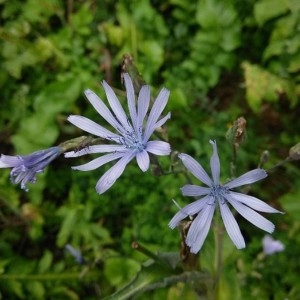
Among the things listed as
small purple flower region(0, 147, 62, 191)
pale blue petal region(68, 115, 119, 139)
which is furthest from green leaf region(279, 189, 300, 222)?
small purple flower region(0, 147, 62, 191)

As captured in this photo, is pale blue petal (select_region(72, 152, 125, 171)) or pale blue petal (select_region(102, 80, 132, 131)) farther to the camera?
pale blue petal (select_region(102, 80, 132, 131))

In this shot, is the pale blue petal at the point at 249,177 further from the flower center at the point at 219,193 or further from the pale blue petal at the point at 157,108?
the pale blue petal at the point at 157,108

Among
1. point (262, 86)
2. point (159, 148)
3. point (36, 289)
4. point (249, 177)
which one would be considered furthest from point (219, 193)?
point (36, 289)

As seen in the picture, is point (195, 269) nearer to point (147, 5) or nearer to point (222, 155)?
point (222, 155)

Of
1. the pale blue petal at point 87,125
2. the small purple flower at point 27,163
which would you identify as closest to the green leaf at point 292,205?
the pale blue petal at point 87,125

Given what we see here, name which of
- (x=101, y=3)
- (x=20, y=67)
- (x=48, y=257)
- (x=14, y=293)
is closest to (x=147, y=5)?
(x=101, y=3)

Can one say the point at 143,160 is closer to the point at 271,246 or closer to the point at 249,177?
the point at 249,177

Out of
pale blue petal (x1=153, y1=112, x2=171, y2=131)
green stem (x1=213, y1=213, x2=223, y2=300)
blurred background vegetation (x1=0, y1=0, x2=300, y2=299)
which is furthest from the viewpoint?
blurred background vegetation (x1=0, y1=0, x2=300, y2=299)

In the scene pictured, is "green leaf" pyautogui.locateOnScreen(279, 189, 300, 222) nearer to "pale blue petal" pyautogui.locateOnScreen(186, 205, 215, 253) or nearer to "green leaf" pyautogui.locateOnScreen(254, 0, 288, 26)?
"green leaf" pyautogui.locateOnScreen(254, 0, 288, 26)
